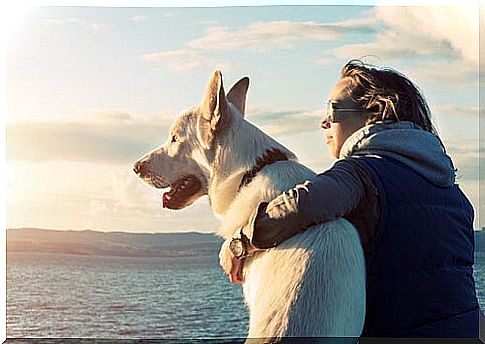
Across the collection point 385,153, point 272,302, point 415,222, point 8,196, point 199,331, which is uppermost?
point 385,153

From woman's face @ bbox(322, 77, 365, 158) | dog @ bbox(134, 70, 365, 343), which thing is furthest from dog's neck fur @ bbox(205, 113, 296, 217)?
woman's face @ bbox(322, 77, 365, 158)

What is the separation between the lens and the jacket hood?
1.61m

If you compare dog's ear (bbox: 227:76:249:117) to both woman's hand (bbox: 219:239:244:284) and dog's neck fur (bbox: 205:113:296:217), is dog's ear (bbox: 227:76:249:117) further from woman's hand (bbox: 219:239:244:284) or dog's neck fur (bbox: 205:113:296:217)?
woman's hand (bbox: 219:239:244:284)

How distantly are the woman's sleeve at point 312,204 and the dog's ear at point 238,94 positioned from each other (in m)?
0.50

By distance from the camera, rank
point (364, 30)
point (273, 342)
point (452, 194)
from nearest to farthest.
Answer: point (273, 342), point (452, 194), point (364, 30)

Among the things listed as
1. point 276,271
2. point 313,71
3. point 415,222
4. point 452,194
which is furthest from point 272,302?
point 313,71

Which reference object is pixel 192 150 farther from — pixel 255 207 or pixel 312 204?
pixel 312 204

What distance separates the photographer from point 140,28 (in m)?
3.97

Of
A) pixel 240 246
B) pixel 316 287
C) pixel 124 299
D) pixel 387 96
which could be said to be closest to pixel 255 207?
pixel 240 246

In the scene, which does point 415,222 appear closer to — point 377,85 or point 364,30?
point 377,85

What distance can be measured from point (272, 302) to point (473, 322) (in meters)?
0.46

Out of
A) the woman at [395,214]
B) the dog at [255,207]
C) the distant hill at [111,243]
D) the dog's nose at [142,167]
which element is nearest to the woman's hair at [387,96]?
the woman at [395,214]

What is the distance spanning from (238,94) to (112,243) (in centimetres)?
233

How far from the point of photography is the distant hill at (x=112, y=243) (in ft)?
13.2
